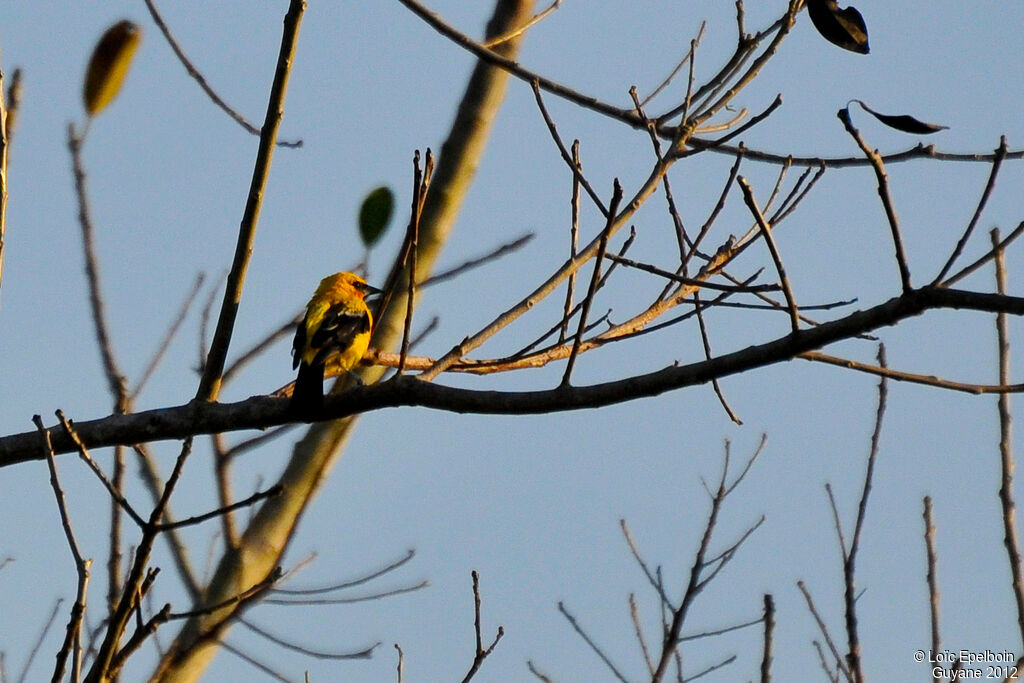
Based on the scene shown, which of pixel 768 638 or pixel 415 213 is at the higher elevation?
pixel 415 213

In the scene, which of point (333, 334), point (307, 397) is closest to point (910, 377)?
point (307, 397)

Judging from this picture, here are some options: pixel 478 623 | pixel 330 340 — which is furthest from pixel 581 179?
pixel 330 340

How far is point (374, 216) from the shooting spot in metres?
4.54

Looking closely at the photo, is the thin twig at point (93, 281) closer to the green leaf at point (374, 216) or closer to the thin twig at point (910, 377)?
the green leaf at point (374, 216)

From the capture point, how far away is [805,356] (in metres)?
3.15

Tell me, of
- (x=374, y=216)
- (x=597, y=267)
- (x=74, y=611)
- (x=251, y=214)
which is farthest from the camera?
(x=374, y=216)

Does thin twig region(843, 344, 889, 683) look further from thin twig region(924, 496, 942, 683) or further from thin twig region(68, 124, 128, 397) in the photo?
thin twig region(68, 124, 128, 397)

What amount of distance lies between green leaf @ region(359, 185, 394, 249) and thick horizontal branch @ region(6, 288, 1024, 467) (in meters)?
0.74

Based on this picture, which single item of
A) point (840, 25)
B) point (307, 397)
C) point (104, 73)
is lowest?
point (307, 397)

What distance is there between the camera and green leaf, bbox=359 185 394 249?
4.53 meters

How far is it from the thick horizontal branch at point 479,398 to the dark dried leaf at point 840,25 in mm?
1018

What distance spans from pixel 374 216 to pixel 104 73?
1.03 metres

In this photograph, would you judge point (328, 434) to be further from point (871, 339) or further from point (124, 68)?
point (871, 339)

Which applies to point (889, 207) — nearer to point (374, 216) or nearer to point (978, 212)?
point (978, 212)
